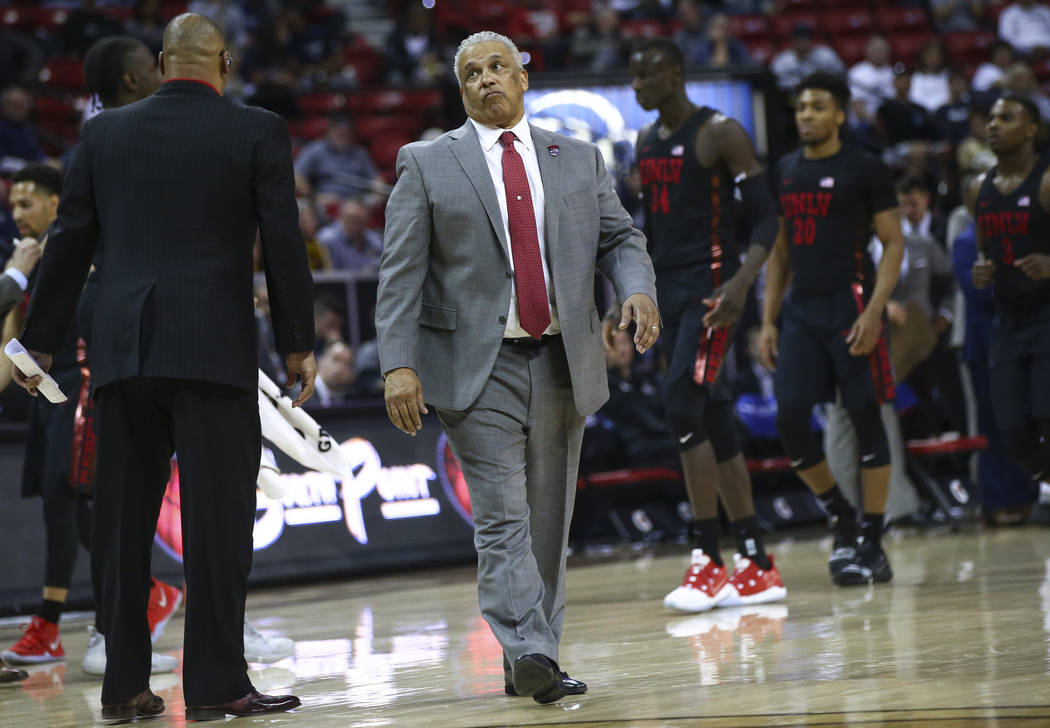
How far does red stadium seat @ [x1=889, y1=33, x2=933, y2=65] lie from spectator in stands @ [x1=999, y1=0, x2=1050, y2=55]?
985 millimetres

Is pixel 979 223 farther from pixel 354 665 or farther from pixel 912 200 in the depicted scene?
pixel 354 665

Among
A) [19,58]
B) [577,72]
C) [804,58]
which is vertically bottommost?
[577,72]

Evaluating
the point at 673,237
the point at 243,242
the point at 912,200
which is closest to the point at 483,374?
the point at 243,242

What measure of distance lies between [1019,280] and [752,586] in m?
2.48

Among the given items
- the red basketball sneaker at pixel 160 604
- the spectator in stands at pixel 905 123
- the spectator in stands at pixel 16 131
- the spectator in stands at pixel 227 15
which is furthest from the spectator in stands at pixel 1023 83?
the red basketball sneaker at pixel 160 604

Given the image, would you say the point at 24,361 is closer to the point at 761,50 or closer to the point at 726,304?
the point at 726,304

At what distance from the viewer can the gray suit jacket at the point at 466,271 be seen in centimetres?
423

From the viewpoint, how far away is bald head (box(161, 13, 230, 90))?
4.32 m

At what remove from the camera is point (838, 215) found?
7.04 metres

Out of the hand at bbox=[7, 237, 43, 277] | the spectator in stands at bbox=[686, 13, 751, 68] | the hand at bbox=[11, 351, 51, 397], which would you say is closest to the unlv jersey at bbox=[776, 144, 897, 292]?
the hand at bbox=[7, 237, 43, 277]

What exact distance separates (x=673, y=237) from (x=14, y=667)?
332 cm

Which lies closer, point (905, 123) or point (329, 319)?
point (329, 319)

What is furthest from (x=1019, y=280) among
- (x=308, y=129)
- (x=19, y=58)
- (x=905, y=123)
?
(x=19, y=58)

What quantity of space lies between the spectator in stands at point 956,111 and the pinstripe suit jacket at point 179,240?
41.3 feet
